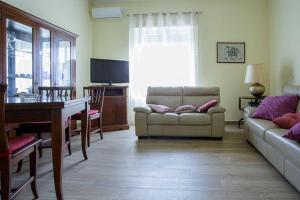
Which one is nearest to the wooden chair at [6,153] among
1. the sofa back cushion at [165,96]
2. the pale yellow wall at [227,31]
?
the sofa back cushion at [165,96]

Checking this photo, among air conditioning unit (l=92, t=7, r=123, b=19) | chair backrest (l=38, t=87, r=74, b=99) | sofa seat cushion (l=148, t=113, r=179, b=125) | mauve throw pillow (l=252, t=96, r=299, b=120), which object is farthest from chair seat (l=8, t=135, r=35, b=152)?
air conditioning unit (l=92, t=7, r=123, b=19)

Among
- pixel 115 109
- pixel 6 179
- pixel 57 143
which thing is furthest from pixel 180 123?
pixel 6 179

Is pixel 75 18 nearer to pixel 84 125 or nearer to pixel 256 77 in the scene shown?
pixel 84 125

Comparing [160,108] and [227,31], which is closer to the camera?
[160,108]

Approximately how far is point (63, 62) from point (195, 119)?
7.73 ft

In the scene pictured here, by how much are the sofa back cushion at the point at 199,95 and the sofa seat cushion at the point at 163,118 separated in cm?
63

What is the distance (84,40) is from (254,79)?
3420 millimetres

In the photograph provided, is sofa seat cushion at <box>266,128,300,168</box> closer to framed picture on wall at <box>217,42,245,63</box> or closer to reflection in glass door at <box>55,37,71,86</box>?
framed picture on wall at <box>217,42,245,63</box>

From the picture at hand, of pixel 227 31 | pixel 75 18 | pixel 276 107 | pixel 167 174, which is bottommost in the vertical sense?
pixel 167 174

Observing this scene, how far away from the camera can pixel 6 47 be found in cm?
303

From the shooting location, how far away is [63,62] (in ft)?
14.5

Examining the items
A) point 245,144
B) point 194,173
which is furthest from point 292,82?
point 194,173

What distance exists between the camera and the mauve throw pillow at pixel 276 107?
337cm

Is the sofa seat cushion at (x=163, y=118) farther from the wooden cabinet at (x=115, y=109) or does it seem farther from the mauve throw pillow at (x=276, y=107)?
the mauve throw pillow at (x=276, y=107)
